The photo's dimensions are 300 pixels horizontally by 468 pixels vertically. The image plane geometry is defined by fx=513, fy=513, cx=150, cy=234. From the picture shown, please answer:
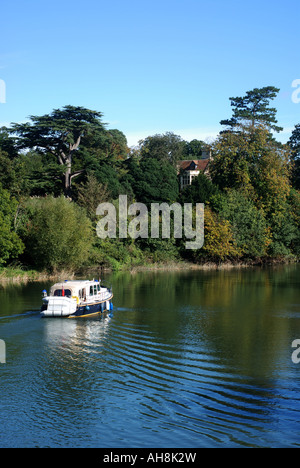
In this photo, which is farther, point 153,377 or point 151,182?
point 151,182

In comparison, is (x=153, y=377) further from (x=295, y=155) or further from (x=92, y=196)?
(x=295, y=155)

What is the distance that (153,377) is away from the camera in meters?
18.1

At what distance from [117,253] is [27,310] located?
26593mm

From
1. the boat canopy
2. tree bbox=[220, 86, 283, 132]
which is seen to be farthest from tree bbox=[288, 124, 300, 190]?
the boat canopy

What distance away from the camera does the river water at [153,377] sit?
1354 centimetres

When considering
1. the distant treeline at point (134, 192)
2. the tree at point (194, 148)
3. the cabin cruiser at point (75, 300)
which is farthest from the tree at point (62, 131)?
the tree at point (194, 148)

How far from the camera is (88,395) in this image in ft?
53.9

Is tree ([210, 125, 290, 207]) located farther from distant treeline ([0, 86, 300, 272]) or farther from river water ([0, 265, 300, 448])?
river water ([0, 265, 300, 448])

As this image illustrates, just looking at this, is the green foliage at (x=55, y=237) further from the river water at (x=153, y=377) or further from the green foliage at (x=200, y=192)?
the green foliage at (x=200, y=192)

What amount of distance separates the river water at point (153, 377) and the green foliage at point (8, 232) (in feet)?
38.6

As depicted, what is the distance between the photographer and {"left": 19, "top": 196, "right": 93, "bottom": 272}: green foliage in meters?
45.9

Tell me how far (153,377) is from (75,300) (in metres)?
11.1

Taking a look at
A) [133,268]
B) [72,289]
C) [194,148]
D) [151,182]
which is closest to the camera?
[72,289]

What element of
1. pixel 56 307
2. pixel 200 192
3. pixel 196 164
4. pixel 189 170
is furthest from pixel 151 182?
pixel 56 307
